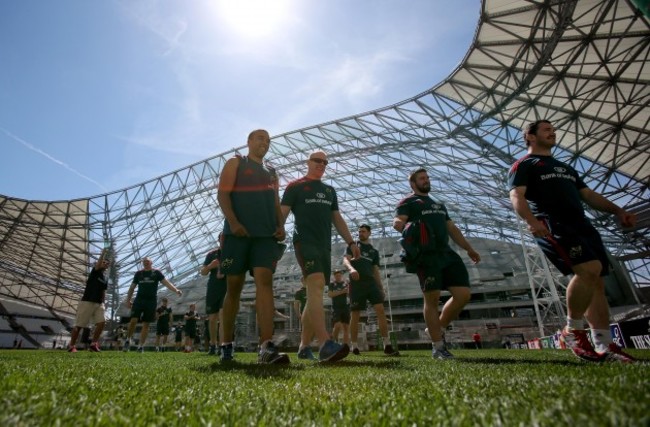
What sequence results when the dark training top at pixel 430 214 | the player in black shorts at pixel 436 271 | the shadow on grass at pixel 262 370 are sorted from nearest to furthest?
the shadow on grass at pixel 262 370, the player in black shorts at pixel 436 271, the dark training top at pixel 430 214

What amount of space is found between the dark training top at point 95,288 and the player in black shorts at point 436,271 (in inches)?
256

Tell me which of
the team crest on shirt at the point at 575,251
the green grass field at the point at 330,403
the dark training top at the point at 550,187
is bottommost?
the green grass field at the point at 330,403

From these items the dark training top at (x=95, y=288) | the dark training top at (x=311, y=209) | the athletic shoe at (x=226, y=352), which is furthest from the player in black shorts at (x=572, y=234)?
the dark training top at (x=95, y=288)

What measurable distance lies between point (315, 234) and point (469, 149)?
15858 mm

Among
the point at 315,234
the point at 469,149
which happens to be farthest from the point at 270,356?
the point at 469,149

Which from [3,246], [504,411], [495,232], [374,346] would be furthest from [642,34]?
[3,246]

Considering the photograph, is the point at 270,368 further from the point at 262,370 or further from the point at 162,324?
the point at 162,324

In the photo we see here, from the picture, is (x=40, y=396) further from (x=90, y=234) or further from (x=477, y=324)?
(x=477, y=324)

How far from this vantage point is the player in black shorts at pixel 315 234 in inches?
130

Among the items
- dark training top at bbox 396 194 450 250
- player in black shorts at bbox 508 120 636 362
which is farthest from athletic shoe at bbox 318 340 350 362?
player in black shorts at bbox 508 120 636 362

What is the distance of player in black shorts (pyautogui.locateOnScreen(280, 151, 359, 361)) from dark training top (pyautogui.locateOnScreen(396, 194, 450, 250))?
33.5 inches

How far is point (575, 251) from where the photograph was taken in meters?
2.71

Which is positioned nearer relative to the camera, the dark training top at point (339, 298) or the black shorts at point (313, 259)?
the black shorts at point (313, 259)

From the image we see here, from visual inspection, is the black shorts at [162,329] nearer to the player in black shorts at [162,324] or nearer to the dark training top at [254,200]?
the player in black shorts at [162,324]
